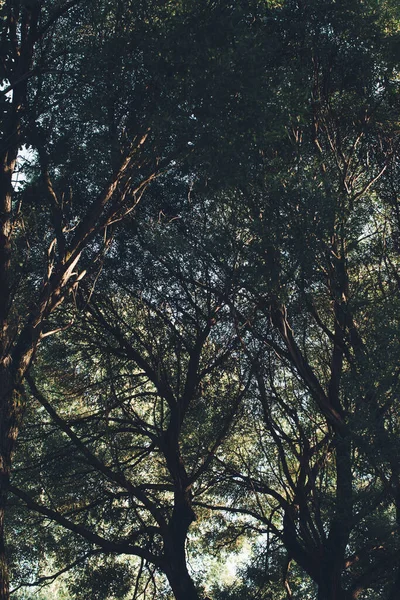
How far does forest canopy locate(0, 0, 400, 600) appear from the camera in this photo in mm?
12281

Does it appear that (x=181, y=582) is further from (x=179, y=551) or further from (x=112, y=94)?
(x=112, y=94)

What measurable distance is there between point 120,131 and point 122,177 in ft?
3.31

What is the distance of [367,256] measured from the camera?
49.2 feet

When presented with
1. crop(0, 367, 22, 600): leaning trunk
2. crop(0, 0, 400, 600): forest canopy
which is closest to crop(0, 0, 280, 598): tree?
crop(0, 0, 400, 600): forest canopy

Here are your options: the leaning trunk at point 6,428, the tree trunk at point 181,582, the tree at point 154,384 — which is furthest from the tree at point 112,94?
the tree trunk at point 181,582

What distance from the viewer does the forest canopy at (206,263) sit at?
12281mm

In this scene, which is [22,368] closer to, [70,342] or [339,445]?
[339,445]

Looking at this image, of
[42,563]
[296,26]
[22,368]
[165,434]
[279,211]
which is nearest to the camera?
[22,368]

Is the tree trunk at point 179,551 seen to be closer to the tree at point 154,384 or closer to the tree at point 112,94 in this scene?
the tree at point 154,384

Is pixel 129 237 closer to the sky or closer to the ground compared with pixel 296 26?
closer to the ground

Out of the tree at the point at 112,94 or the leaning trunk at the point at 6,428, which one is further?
the tree at the point at 112,94

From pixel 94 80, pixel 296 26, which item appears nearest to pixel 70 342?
pixel 94 80

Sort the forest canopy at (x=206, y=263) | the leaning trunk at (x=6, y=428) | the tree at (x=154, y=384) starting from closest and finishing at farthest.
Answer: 1. the leaning trunk at (x=6, y=428)
2. the forest canopy at (x=206, y=263)
3. the tree at (x=154, y=384)

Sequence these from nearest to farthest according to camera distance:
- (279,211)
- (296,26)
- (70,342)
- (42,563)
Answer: (279,211) < (296,26) < (70,342) < (42,563)
